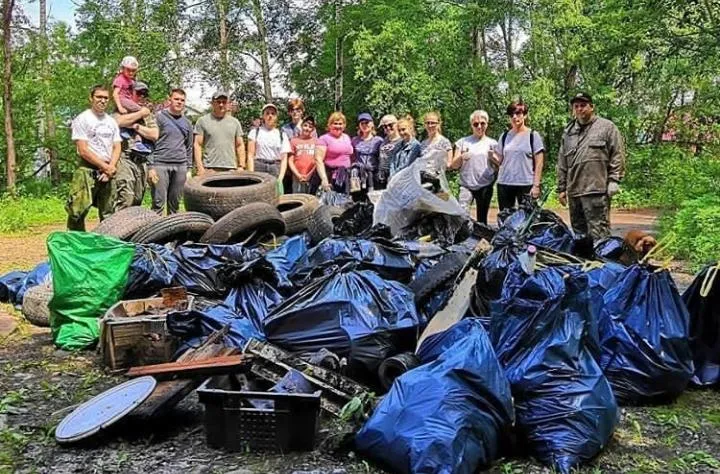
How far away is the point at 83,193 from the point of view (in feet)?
21.5

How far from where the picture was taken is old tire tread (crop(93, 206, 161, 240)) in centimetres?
571

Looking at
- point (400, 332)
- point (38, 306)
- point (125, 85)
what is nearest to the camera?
point (400, 332)

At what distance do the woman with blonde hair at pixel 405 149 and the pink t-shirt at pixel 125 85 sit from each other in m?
2.68

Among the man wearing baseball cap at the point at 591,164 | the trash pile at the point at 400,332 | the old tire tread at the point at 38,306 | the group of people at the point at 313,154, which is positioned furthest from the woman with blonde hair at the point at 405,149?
the old tire tread at the point at 38,306

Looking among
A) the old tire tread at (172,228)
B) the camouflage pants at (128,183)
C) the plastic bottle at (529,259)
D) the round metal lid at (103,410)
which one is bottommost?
the round metal lid at (103,410)

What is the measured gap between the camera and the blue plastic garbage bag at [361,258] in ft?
15.2

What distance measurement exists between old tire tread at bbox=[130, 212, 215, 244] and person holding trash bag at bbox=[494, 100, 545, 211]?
107 inches

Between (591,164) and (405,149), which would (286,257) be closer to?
(405,149)

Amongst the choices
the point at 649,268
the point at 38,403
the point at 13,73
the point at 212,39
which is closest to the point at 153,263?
the point at 38,403

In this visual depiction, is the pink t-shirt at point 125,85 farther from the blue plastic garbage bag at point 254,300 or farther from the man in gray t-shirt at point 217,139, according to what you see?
the blue plastic garbage bag at point 254,300

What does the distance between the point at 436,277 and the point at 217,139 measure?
13.1ft

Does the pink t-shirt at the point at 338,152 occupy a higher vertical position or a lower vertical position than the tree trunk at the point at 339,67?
lower

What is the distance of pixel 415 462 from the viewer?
2.75 m

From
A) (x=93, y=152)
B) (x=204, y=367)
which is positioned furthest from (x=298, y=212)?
(x=204, y=367)
